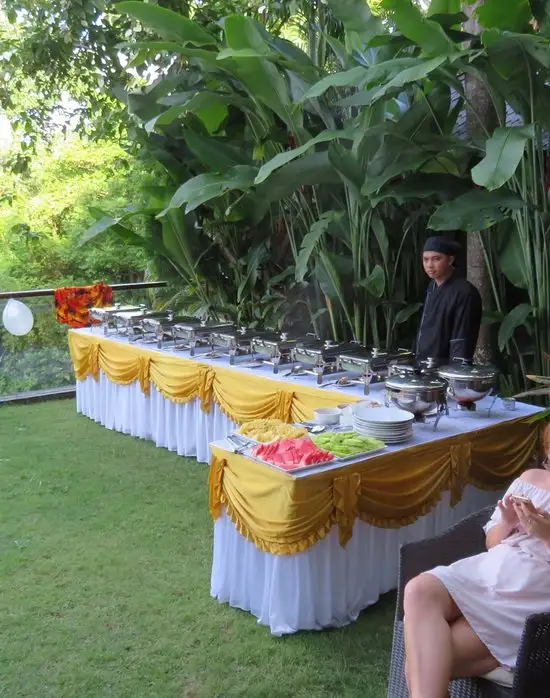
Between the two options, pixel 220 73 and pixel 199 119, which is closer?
pixel 220 73

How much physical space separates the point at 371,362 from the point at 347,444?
85cm

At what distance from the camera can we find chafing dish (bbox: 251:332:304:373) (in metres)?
3.46

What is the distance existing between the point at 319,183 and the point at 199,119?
132cm

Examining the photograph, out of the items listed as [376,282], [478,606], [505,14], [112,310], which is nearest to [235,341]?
[376,282]

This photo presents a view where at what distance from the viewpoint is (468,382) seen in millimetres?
2559

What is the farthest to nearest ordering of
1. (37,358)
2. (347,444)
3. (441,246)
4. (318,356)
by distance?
1. (37,358)
2. (318,356)
3. (441,246)
4. (347,444)

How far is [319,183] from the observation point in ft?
12.2

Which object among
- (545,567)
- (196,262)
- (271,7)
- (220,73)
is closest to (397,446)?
(545,567)

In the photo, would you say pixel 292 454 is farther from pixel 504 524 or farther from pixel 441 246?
pixel 441 246

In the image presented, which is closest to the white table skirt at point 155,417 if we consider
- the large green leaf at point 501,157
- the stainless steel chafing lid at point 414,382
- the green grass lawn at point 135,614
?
the green grass lawn at point 135,614

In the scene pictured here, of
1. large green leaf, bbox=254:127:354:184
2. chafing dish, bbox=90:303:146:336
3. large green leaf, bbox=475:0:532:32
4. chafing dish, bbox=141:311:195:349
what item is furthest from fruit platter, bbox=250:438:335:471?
chafing dish, bbox=90:303:146:336

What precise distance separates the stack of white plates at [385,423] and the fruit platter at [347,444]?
0.10ft

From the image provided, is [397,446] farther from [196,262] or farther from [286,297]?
[196,262]

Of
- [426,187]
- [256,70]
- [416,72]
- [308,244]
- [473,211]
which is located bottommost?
[308,244]
